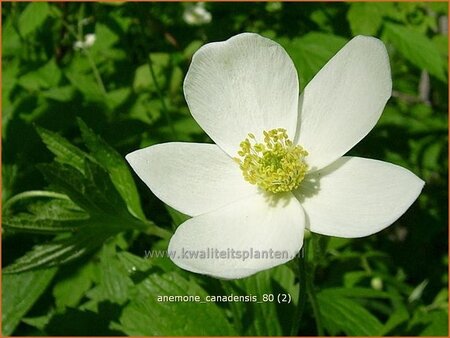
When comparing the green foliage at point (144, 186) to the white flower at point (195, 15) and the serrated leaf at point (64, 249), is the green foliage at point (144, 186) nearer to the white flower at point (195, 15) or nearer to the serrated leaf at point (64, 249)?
the serrated leaf at point (64, 249)

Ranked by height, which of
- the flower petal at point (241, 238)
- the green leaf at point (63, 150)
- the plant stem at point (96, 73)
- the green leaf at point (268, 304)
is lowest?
the green leaf at point (268, 304)

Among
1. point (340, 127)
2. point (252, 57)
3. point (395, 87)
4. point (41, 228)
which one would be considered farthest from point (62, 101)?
point (395, 87)

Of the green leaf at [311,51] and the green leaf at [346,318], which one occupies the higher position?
the green leaf at [311,51]

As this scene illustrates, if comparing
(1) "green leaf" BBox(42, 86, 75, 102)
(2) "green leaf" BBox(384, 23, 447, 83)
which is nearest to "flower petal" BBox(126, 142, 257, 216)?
Answer: (1) "green leaf" BBox(42, 86, 75, 102)

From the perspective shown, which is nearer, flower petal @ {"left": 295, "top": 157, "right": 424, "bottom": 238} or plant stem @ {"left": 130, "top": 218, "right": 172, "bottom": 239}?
flower petal @ {"left": 295, "top": 157, "right": 424, "bottom": 238}

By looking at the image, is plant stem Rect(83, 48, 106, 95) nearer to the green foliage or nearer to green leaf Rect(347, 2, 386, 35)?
the green foliage

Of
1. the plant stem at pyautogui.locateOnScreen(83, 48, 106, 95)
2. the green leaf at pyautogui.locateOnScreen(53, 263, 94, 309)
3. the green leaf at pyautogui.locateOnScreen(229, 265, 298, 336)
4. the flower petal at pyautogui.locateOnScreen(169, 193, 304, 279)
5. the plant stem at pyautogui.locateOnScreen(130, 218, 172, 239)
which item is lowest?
the green leaf at pyautogui.locateOnScreen(53, 263, 94, 309)

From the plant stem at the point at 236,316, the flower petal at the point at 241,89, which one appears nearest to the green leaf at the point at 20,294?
the plant stem at the point at 236,316
